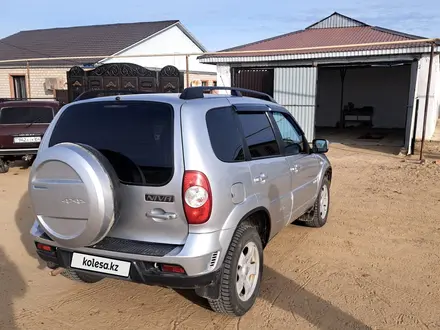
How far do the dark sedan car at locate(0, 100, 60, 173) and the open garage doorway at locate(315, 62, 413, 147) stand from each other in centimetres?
1276

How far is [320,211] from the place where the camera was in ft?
17.0

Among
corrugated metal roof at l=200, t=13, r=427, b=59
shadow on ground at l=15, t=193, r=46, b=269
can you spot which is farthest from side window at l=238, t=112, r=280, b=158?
corrugated metal roof at l=200, t=13, r=427, b=59

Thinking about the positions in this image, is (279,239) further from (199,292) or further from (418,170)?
(418,170)

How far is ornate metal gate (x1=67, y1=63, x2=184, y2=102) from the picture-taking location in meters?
13.1

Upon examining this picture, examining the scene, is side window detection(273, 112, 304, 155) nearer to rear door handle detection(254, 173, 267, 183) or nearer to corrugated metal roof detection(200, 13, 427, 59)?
rear door handle detection(254, 173, 267, 183)

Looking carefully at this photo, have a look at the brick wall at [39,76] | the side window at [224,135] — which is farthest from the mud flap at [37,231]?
the brick wall at [39,76]

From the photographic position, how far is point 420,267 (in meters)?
4.08

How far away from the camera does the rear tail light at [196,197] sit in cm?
267

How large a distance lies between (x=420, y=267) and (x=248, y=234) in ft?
6.87

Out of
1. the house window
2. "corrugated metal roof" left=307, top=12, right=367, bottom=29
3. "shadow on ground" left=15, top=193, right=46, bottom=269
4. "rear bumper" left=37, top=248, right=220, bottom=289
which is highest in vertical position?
"corrugated metal roof" left=307, top=12, right=367, bottom=29

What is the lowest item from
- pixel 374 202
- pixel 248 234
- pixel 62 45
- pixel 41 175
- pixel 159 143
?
pixel 374 202

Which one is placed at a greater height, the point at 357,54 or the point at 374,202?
the point at 357,54

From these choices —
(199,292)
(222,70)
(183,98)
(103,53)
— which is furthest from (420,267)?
(103,53)

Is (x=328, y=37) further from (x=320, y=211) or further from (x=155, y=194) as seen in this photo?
(x=155, y=194)
